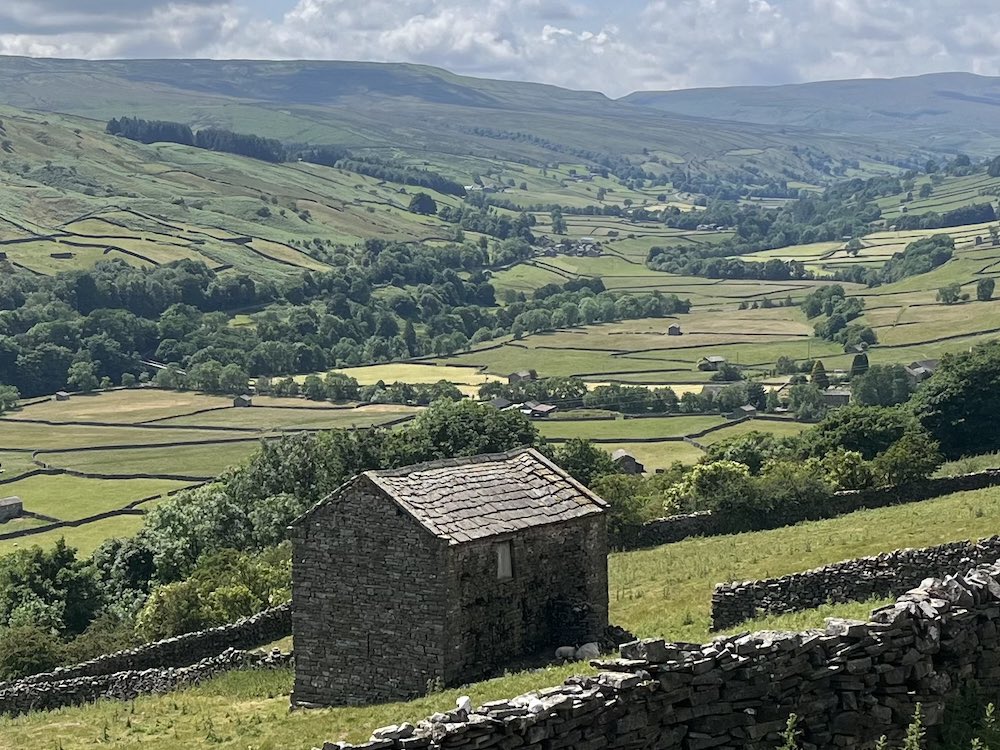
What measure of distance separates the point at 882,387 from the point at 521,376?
4966 centimetres

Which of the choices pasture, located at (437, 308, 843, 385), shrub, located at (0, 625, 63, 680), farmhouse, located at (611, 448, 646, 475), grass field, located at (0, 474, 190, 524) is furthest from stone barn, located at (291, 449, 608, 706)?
pasture, located at (437, 308, 843, 385)

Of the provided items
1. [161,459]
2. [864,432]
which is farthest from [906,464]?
[161,459]

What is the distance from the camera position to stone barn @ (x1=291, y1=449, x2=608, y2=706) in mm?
27578

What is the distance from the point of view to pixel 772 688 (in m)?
10.7

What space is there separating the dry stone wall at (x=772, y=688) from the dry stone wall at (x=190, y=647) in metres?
31.7

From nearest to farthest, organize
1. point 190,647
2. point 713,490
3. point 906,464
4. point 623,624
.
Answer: point 623,624
point 190,647
point 906,464
point 713,490

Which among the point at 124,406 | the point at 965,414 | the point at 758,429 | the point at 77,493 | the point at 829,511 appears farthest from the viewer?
the point at 124,406

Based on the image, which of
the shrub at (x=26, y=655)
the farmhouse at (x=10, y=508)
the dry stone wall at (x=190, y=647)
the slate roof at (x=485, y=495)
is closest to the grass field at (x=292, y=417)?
the farmhouse at (x=10, y=508)

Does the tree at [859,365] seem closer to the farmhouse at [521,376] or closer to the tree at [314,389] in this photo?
the farmhouse at [521,376]

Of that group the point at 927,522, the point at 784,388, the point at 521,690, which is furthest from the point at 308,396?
the point at 521,690

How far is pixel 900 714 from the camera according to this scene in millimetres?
11055

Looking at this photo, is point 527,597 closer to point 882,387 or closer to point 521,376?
point 882,387

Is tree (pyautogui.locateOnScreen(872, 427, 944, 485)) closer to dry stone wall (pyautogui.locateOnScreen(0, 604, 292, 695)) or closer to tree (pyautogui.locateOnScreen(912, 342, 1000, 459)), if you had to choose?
tree (pyautogui.locateOnScreen(912, 342, 1000, 459))

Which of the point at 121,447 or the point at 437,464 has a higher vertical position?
the point at 437,464
